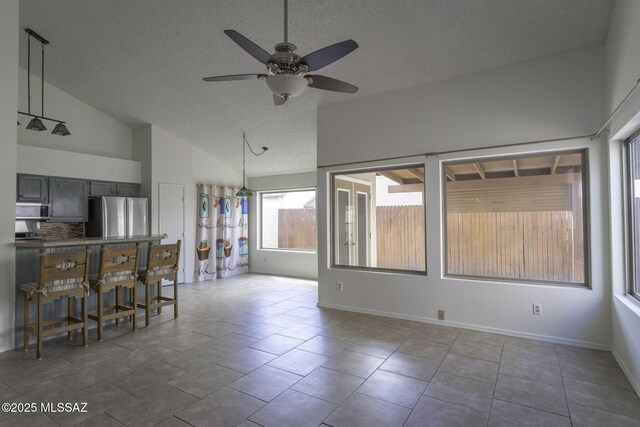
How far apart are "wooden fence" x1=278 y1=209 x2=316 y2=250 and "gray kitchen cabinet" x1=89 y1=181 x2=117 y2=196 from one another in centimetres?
364

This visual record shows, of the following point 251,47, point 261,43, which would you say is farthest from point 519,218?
point 261,43

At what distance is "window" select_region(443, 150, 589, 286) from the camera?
358cm

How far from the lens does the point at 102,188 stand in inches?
242

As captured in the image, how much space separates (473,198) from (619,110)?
1638mm

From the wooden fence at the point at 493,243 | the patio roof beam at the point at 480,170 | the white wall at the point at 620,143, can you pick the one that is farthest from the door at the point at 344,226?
the white wall at the point at 620,143

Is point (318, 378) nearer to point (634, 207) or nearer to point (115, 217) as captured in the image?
point (634, 207)

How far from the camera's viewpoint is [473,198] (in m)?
4.14

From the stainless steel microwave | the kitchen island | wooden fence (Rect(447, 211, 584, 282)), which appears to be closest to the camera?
the kitchen island

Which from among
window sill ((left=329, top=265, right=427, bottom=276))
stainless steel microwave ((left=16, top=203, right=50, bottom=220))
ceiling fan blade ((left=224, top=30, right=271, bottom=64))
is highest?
ceiling fan blade ((left=224, top=30, right=271, bottom=64))

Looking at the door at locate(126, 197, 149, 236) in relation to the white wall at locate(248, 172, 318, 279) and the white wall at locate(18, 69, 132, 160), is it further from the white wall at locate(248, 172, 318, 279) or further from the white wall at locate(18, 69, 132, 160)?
the white wall at locate(248, 172, 318, 279)

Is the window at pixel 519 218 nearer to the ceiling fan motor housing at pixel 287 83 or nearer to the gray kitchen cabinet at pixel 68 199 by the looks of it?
the ceiling fan motor housing at pixel 287 83

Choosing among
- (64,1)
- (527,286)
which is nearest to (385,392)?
(527,286)

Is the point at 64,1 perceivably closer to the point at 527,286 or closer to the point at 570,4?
the point at 570,4

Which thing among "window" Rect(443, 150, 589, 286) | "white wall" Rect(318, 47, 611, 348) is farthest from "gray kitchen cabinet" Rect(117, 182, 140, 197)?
"window" Rect(443, 150, 589, 286)
